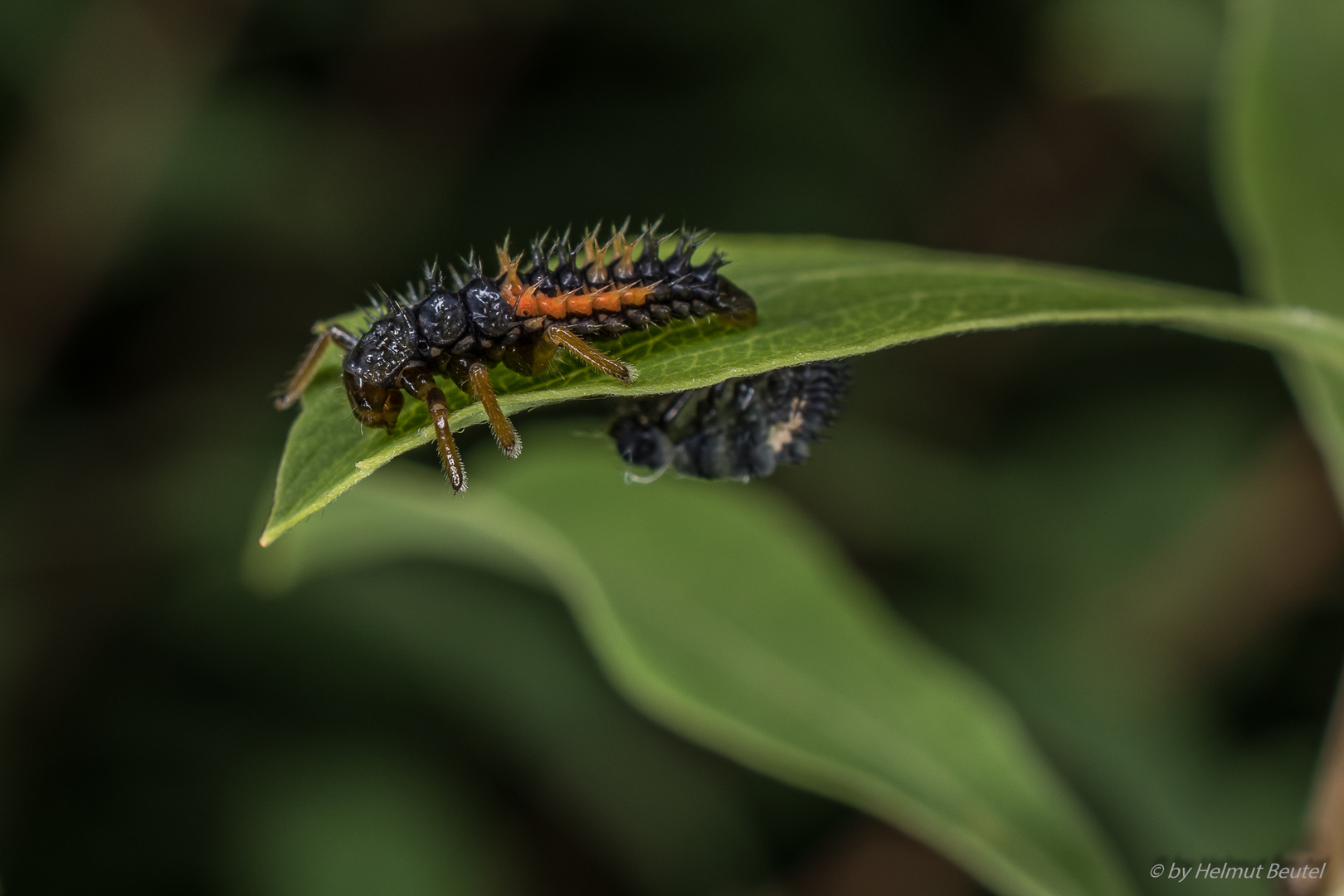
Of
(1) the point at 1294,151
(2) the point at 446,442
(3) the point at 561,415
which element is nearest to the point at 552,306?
(2) the point at 446,442

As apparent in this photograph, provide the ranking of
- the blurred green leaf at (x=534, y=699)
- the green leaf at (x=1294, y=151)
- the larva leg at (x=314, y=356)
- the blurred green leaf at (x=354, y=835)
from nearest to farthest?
1. the larva leg at (x=314, y=356)
2. the green leaf at (x=1294, y=151)
3. the blurred green leaf at (x=354, y=835)
4. the blurred green leaf at (x=534, y=699)

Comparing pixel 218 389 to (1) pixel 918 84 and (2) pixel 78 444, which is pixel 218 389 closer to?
(2) pixel 78 444

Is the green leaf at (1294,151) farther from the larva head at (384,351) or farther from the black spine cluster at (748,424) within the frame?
the larva head at (384,351)

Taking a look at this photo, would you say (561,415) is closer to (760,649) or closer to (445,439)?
(760,649)

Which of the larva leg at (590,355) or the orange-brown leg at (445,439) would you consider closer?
the larva leg at (590,355)

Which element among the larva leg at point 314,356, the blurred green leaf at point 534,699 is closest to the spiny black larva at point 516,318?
the larva leg at point 314,356

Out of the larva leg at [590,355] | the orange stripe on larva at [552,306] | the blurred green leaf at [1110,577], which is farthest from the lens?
the blurred green leaf at [1110,577]

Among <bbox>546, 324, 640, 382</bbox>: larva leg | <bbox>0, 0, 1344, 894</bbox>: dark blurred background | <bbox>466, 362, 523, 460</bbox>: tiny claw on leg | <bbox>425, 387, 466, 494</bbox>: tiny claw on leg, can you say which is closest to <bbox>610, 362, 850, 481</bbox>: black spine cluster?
<bbox>546, 324, 640, 382</bbox>: larva leg
